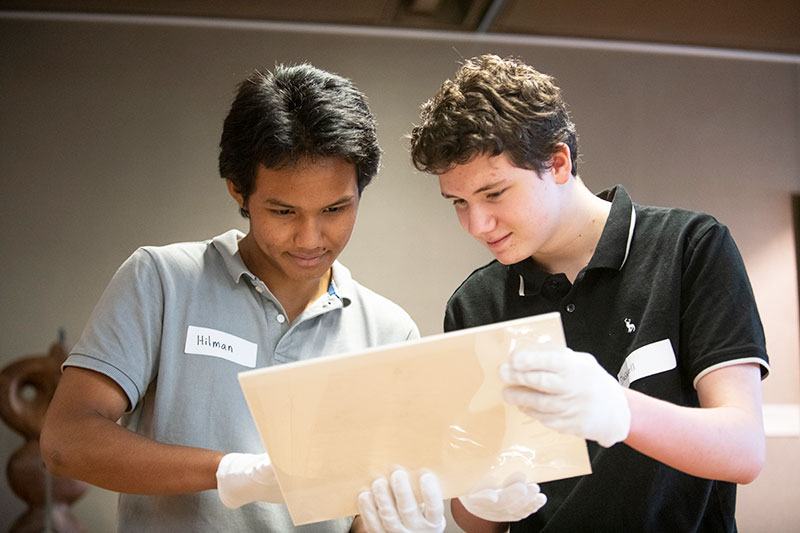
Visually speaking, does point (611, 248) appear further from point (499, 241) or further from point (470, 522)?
point (470, 522)

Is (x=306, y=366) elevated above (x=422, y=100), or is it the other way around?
(x=422, y=100)

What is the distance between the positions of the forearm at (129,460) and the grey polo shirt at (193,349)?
105 millimetres

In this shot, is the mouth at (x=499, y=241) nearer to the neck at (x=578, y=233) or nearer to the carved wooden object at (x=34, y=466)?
the neck at (x=578, y=233)

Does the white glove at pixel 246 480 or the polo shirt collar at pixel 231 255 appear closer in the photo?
the white glove at pixel 246 480

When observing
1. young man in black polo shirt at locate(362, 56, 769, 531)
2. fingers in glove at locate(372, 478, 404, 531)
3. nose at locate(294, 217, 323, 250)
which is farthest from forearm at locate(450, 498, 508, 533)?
nose at locate(294, 217, 323, 250)

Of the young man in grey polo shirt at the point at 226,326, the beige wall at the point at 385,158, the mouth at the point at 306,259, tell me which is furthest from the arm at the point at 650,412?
the beige wall at the point at 385,158

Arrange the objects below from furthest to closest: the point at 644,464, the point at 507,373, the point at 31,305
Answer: the point at 31,305 → the point at 644,464 → the point at 507,373

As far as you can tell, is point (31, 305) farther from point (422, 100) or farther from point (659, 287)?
point (659, 287)

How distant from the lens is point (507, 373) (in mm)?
971

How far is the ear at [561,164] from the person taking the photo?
1406mm

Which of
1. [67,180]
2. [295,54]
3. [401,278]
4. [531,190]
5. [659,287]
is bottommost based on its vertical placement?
[659,287]

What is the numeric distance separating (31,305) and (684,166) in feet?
9.91

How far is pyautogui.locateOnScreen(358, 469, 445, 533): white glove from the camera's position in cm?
111

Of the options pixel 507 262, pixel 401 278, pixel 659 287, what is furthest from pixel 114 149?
pixel 659 287
